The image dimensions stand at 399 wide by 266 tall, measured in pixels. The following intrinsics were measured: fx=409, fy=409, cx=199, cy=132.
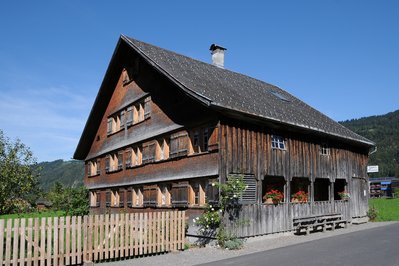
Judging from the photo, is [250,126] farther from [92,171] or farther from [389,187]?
[389,187]

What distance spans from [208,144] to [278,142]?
391 cm

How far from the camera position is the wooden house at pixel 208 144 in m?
16.5

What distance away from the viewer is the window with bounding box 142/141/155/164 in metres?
21.4

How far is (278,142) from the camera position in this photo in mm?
18625

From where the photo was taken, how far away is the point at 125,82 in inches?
989

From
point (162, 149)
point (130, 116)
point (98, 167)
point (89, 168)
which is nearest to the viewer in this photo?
point (162, 149)

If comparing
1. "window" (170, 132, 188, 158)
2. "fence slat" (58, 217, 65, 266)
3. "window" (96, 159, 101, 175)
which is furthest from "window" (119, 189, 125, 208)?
"fence slat" (58, 217, 65, 266)

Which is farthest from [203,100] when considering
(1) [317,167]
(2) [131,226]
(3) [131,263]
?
(1) [317,167]

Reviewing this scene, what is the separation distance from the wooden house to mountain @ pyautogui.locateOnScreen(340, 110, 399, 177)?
11284cm

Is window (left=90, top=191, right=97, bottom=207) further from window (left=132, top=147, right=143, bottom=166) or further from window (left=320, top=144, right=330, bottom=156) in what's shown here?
window (left=320, top=144, right=330, bottom=156)

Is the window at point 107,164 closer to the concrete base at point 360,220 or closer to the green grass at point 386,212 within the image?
the concrete base at point 360,220

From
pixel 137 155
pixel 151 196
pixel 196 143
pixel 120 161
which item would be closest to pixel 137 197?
pixel 137 155

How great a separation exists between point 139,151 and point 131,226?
1122 cm

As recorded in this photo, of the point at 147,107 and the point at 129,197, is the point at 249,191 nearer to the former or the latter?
the point at 147,107
